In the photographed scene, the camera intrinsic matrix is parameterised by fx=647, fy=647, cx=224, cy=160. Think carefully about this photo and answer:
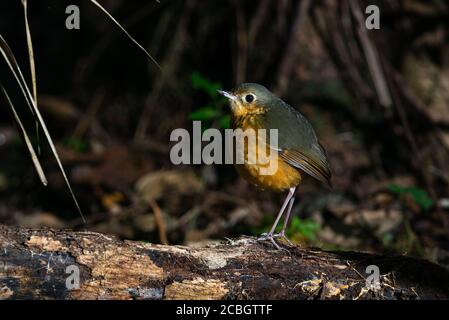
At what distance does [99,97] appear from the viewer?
7.64m

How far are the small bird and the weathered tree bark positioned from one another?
2.42 ft

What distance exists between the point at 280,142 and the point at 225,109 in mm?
1871

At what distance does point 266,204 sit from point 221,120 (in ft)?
4.81

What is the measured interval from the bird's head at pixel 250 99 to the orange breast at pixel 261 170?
74mm

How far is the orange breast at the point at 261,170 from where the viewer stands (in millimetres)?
4117

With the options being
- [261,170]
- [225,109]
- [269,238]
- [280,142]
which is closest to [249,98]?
[280,142]

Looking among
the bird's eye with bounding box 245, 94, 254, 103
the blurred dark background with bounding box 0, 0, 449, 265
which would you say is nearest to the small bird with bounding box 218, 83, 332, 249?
the bird's eye with bounding box 245, 94, 254, 103

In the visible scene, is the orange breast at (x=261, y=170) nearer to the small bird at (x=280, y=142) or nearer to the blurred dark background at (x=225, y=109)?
the small bird at (x=280, y=142)

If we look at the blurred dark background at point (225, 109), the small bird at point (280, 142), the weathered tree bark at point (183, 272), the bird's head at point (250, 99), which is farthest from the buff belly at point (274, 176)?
the blurred dark background at point (225, 109)

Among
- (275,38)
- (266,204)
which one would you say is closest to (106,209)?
(266,204)

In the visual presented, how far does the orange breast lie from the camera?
4.12m

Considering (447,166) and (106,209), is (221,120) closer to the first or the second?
(106,209)

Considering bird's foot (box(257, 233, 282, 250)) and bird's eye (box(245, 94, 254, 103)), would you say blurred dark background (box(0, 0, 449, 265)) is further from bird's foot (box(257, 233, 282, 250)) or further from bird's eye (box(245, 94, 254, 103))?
bird's foot (box(257, 233, 282, 250))

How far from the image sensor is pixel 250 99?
4488 mm
